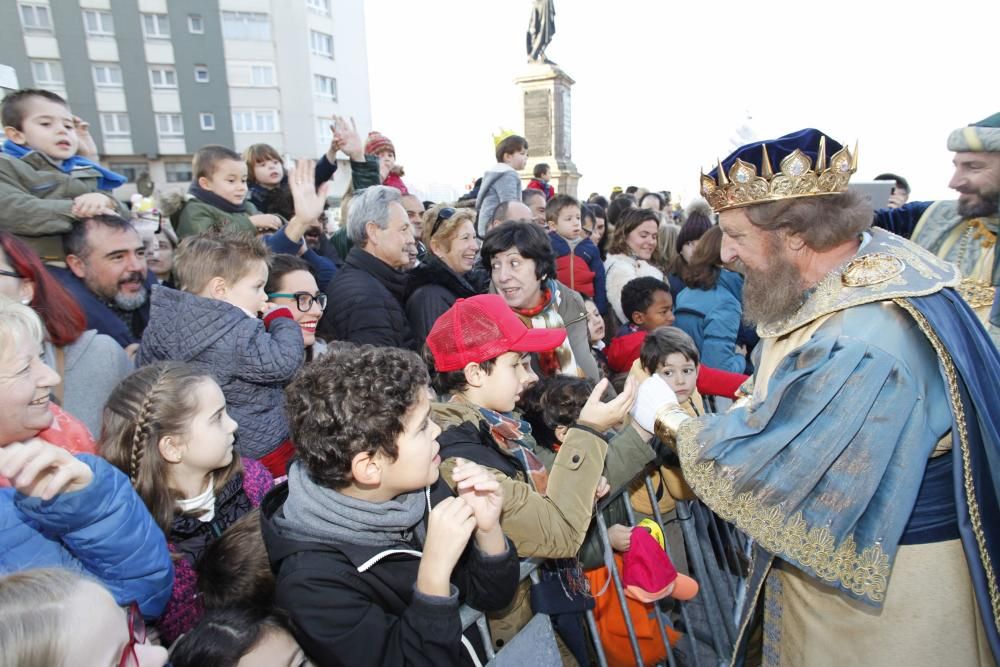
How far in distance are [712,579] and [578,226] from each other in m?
3.83

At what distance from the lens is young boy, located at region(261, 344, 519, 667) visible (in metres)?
1.36

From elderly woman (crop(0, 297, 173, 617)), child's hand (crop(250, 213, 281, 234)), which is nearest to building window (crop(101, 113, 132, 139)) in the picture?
child's hand (crop(250, 213, 281, 234))

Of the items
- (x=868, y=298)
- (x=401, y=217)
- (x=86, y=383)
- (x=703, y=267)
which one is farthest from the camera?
(x=703, y=267)

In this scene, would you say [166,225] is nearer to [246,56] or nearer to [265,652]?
[265,652]

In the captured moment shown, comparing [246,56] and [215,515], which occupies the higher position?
[246,56]

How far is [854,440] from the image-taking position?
1.62 metres

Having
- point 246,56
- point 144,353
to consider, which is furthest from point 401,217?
point 246,56

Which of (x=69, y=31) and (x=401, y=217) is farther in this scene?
(x=69, y=31)

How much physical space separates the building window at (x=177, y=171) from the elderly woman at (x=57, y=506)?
4060 cm

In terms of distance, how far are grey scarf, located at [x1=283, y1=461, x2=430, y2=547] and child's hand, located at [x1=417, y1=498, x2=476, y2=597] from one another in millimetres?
187

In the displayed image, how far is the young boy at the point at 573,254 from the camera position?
207 inches

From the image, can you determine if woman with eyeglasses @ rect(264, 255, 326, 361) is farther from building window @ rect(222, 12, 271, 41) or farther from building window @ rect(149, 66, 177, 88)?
building window @ rect(149, 66, 177, 88)

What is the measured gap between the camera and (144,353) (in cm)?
251

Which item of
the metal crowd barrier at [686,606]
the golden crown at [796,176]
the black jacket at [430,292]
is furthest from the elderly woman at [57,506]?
the golden crown at [796,176]
